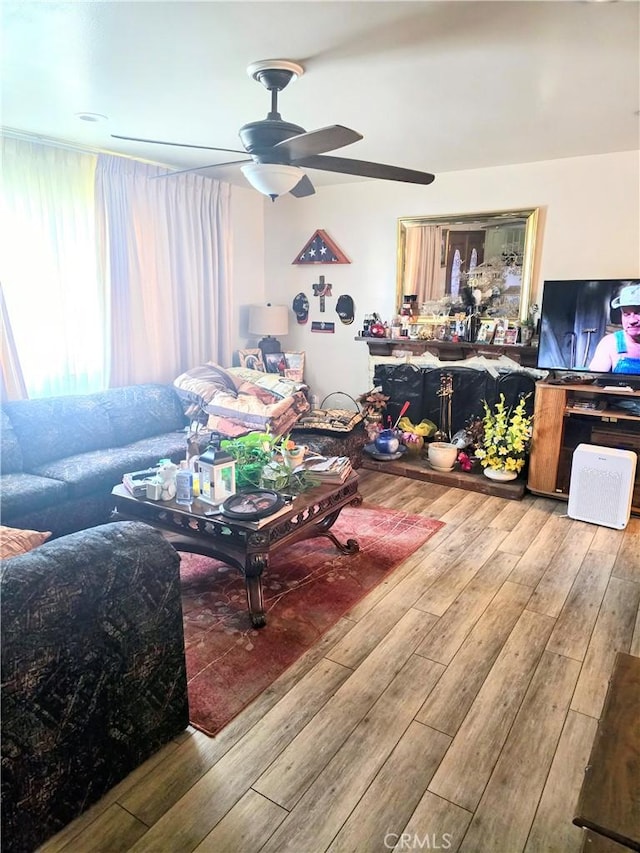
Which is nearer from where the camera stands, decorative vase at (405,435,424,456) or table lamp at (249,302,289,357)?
decorative vase at (405,435,424,456)

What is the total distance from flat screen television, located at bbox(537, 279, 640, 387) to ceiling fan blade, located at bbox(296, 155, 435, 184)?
169 cm

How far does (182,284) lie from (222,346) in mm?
709

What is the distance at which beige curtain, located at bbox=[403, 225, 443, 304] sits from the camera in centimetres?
454

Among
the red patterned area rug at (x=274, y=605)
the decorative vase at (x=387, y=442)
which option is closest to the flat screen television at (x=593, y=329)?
the decorative vase at (x=387, y=442)

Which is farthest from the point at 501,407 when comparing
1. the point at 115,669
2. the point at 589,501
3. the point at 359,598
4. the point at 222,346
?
the point at 115,669

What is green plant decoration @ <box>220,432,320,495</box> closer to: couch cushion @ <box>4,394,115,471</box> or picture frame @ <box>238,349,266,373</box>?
couch cushion @ <box>4,394,115,471</box>

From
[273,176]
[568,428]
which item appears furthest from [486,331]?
[273,176]

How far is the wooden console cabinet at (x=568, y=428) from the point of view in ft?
11.9

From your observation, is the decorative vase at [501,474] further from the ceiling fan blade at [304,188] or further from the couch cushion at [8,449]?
the couch cushion at [8,449]

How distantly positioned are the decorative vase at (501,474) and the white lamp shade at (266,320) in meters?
2.38

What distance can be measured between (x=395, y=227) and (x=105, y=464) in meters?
3.15

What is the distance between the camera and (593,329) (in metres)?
3.77

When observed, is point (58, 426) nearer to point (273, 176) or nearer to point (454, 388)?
point (273, 176)

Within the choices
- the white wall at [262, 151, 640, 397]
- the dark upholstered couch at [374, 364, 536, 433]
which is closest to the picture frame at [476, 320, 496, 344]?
the dark upholstered couch at [374, 364, 536, 433]
